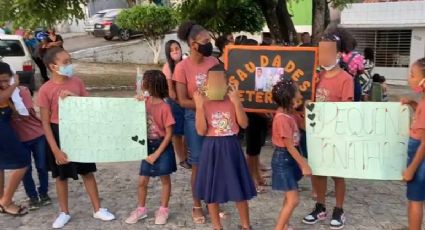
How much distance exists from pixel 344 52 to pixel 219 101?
4.39 ft

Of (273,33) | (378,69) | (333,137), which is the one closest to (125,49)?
(378,69)

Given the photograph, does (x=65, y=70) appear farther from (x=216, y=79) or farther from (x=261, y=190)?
(x=261, y=190)

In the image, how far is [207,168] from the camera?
12.7 feet

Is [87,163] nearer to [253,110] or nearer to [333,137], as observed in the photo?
[253,110]

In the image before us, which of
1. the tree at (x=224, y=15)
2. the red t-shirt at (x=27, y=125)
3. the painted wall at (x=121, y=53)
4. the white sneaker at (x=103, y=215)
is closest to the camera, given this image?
→ the white sneaker at (x=103, y=215)

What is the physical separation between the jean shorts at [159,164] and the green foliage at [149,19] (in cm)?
1380

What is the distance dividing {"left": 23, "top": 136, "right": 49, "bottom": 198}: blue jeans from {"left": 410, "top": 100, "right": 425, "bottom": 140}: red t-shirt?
3.18 meters

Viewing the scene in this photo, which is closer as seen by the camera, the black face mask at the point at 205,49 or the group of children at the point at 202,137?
the group of children at the point at 202,137

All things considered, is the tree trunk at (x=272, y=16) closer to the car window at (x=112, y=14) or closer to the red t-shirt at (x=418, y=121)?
the red t-shirt at (x=418, y=121)

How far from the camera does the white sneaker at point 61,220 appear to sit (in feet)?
14.2

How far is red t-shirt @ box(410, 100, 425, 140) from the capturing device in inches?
134

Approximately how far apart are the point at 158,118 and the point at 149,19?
1439 centimetres

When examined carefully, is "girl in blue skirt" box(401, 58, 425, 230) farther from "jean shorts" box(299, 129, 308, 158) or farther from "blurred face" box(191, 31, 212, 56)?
"blurred face" box(191, 31, 212, 56)

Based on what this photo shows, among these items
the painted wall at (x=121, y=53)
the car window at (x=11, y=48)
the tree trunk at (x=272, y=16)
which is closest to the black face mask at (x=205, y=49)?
the tree trunk at (x=272, y=16)
